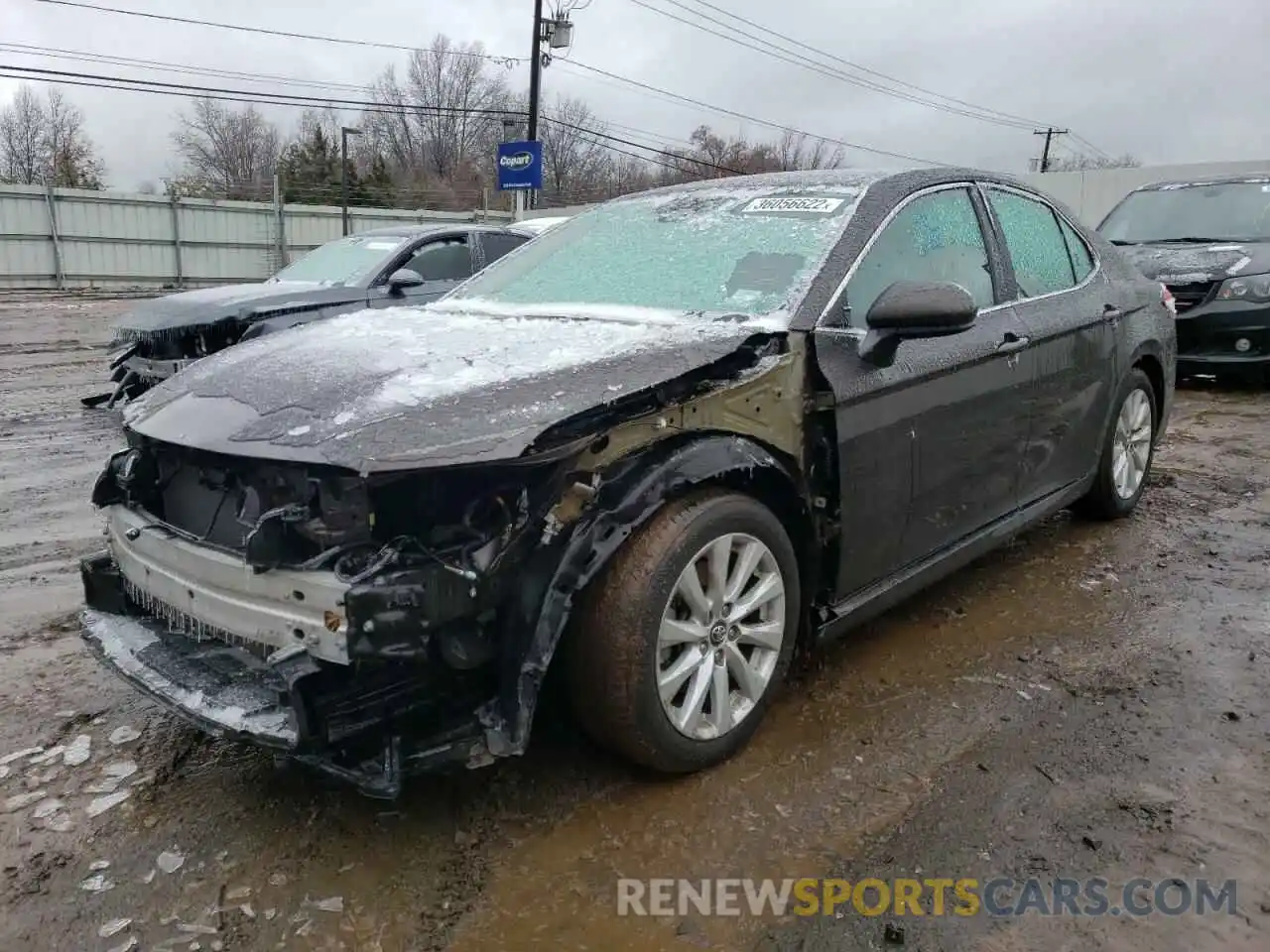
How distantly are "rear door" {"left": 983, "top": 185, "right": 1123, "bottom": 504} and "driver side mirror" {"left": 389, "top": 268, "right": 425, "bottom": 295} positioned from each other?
17.0 feet

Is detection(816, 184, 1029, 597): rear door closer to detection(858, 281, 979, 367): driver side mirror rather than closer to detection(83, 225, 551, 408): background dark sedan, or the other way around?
detection(858, 281, 979, 367): driver side mirror

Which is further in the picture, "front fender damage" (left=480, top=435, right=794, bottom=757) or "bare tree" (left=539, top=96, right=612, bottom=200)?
"bare tree" (left=539, top=96, right=612, bottom=200)

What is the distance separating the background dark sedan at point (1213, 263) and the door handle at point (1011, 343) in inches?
225

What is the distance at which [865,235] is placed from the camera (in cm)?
325

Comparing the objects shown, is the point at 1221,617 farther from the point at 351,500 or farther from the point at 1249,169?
the point at 1249,169

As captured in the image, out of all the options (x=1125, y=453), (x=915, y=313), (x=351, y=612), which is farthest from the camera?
(x=1125, y=453)

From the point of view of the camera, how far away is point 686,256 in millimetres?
3484

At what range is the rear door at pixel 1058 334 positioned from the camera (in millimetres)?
3893

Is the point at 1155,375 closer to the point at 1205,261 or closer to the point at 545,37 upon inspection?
the point at 1205,261

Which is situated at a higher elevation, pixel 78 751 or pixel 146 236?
pixel 146 236

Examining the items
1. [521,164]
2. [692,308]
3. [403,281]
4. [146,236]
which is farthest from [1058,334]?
[146,236]

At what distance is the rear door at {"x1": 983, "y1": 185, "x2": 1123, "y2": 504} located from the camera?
389 centimetres

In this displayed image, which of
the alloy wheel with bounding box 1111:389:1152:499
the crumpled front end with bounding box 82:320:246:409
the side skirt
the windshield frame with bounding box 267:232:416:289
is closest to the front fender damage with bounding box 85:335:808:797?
the side skirt

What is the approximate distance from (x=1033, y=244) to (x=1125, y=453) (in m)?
1.38
